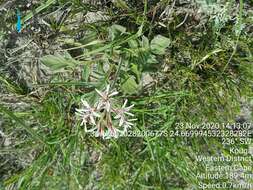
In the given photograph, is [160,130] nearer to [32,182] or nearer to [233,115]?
[233,115]

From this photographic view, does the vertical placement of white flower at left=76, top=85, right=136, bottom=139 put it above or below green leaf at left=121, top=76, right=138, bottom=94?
below

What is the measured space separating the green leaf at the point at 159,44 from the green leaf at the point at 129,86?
0.52 feet

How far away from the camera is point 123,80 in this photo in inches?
64.7

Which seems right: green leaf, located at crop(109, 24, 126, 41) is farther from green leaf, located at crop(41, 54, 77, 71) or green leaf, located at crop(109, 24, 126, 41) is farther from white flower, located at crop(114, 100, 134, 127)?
white flower, located at crop(114, 100, 134, 127)

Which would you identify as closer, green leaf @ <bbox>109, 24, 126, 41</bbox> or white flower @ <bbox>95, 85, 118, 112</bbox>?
white flower @ <bbox>95, 85, 118, 112</bbox>

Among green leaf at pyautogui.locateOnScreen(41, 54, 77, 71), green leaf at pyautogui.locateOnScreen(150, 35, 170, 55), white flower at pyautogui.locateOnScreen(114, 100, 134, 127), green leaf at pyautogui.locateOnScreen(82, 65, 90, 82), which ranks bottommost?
white flower at pyautogui.locateOnScreen(114, 100, 134, 127)

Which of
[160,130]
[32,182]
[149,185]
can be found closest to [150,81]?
[160,130]

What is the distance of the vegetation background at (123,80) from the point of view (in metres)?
1.65

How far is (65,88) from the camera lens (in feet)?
5.77

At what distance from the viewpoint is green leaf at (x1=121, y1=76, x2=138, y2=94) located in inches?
65.1

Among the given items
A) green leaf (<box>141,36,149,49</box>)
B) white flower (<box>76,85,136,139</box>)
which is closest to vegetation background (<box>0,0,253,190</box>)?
green leaf (<box>141,36,149,49</box>)

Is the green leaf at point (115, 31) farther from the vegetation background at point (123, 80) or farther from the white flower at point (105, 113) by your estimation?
the white flower at point (105, 113)

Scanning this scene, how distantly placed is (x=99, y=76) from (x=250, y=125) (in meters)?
0.74

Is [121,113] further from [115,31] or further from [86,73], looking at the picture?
[115,31]
